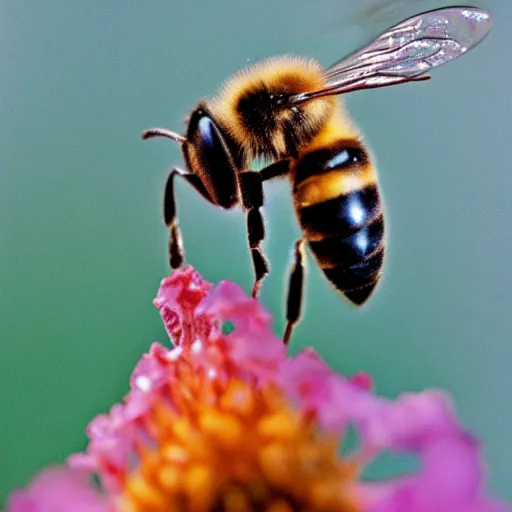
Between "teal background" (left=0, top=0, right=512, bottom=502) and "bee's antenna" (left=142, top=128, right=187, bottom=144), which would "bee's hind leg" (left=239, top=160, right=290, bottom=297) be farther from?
"teal background" (left=0, top=0, right=512, bottom=502)

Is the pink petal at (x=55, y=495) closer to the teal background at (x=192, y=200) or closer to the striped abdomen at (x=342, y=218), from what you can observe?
the striped abdomen at (x=342, y=218)

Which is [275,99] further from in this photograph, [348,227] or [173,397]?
[173,397]

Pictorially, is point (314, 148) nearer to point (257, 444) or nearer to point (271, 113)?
point (271, 113)

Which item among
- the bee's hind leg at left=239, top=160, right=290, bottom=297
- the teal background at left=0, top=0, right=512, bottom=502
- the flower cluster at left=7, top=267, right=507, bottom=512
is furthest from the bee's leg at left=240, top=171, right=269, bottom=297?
the teal background at left=0, top=0, right=512, bottom=502

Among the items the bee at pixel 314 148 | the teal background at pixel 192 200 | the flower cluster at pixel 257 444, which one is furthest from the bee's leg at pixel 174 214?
the teal background at pixel 192 200

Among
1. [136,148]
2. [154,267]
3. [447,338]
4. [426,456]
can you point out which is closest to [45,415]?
[154,267]

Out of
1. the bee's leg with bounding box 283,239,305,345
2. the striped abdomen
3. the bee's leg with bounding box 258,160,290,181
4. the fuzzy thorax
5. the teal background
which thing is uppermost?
the teal background
